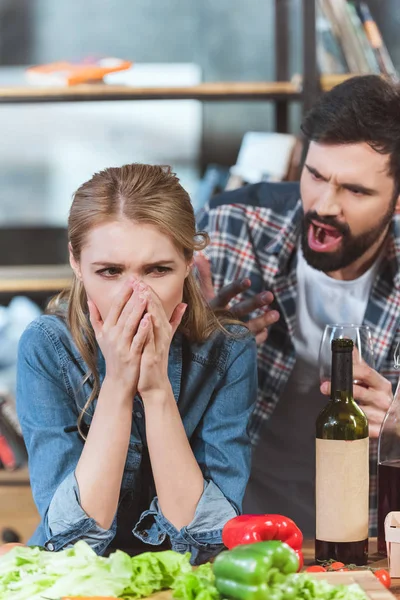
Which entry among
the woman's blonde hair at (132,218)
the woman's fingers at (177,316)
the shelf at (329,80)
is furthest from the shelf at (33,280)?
the woman's fingers at (177,316)

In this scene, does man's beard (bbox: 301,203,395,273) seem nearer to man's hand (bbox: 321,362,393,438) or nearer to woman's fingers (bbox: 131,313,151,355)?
man's hand (bbox: 321,362,393,438)

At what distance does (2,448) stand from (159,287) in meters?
1.70

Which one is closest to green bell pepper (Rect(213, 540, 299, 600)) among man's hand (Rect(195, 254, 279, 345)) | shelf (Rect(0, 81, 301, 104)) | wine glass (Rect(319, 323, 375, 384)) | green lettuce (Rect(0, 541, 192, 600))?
green lettuce (Rect(0, 541, 192, 600))

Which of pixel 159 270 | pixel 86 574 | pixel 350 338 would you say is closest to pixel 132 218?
pixel 159 270

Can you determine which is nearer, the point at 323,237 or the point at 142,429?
the point at 142,429

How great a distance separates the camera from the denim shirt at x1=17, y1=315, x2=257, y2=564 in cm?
137

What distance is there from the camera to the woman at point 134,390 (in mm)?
1380

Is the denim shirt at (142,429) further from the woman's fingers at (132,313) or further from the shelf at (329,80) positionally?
the shelf at (329,80)

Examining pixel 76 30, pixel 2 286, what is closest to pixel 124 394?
pixel 2 286

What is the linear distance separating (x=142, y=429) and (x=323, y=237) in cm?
63

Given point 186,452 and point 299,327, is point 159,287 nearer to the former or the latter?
point 186,452

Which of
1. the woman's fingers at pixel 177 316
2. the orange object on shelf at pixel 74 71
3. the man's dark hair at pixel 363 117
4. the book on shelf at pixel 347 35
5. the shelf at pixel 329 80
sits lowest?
the woman's fingers at pixel 177 316

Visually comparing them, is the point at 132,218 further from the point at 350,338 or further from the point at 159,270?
the point at 350,338

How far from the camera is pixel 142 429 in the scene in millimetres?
1521
